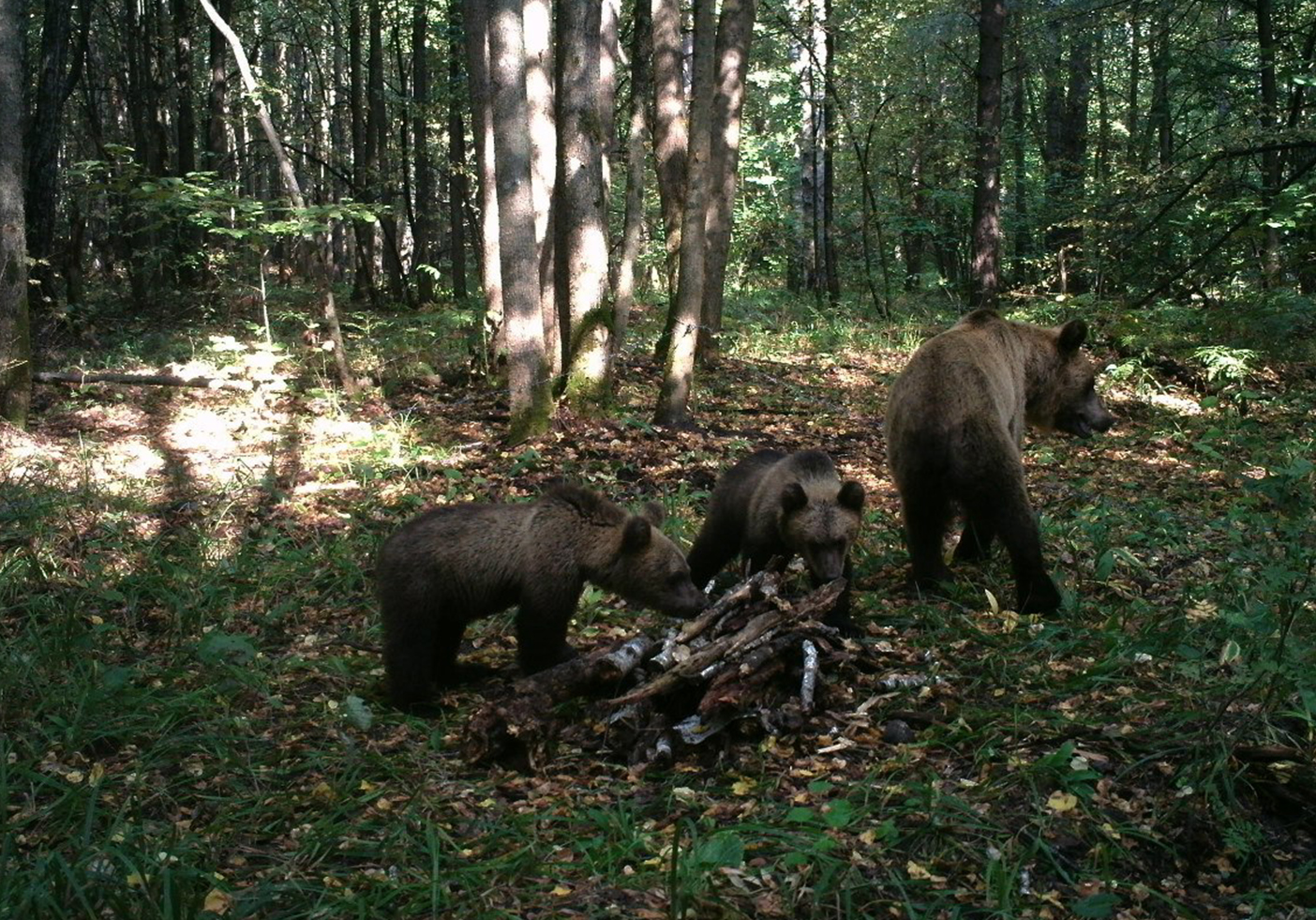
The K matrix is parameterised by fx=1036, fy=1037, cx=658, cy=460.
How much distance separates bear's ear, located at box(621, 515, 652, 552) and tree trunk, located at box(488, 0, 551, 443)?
16.5ft

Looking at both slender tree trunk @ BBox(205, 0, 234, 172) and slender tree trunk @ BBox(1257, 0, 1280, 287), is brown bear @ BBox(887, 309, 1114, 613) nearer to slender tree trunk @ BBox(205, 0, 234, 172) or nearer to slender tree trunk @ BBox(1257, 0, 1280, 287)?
slender tree trunk @ BBox(1257, 0, 1280, 287)

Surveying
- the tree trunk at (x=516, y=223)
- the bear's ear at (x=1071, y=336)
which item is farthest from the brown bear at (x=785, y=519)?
the tree trunk at (x=516, y=223)

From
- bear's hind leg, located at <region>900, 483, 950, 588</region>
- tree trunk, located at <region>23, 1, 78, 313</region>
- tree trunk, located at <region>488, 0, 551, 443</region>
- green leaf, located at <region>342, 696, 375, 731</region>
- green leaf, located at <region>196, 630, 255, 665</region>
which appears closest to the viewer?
green leaf, located at <region>342, 696, 375, 731</region>

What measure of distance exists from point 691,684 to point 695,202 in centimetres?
708

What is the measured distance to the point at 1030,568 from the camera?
678cm

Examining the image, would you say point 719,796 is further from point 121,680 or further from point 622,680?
point 121,680

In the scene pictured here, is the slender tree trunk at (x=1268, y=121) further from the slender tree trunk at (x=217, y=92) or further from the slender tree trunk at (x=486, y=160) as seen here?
the slender tree trunk at (x=217, y=92)

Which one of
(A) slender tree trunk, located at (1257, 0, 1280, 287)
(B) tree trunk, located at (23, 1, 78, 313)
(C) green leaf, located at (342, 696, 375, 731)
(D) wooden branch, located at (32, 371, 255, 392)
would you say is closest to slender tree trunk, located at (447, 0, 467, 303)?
(B) tree trunk, located at (23, 1, 78, 313)

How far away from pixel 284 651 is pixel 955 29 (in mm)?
29370

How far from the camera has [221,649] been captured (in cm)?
608

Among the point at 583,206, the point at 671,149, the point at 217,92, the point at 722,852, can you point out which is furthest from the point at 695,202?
the point at 217,92

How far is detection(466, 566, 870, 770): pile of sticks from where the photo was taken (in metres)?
5.23

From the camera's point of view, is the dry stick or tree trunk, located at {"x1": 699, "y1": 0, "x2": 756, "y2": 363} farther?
tree trunk, located at {"x1": 699, "y1": 0, "x2": 756, "y2": 363}

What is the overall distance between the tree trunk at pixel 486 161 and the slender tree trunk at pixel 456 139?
22.7 feet
